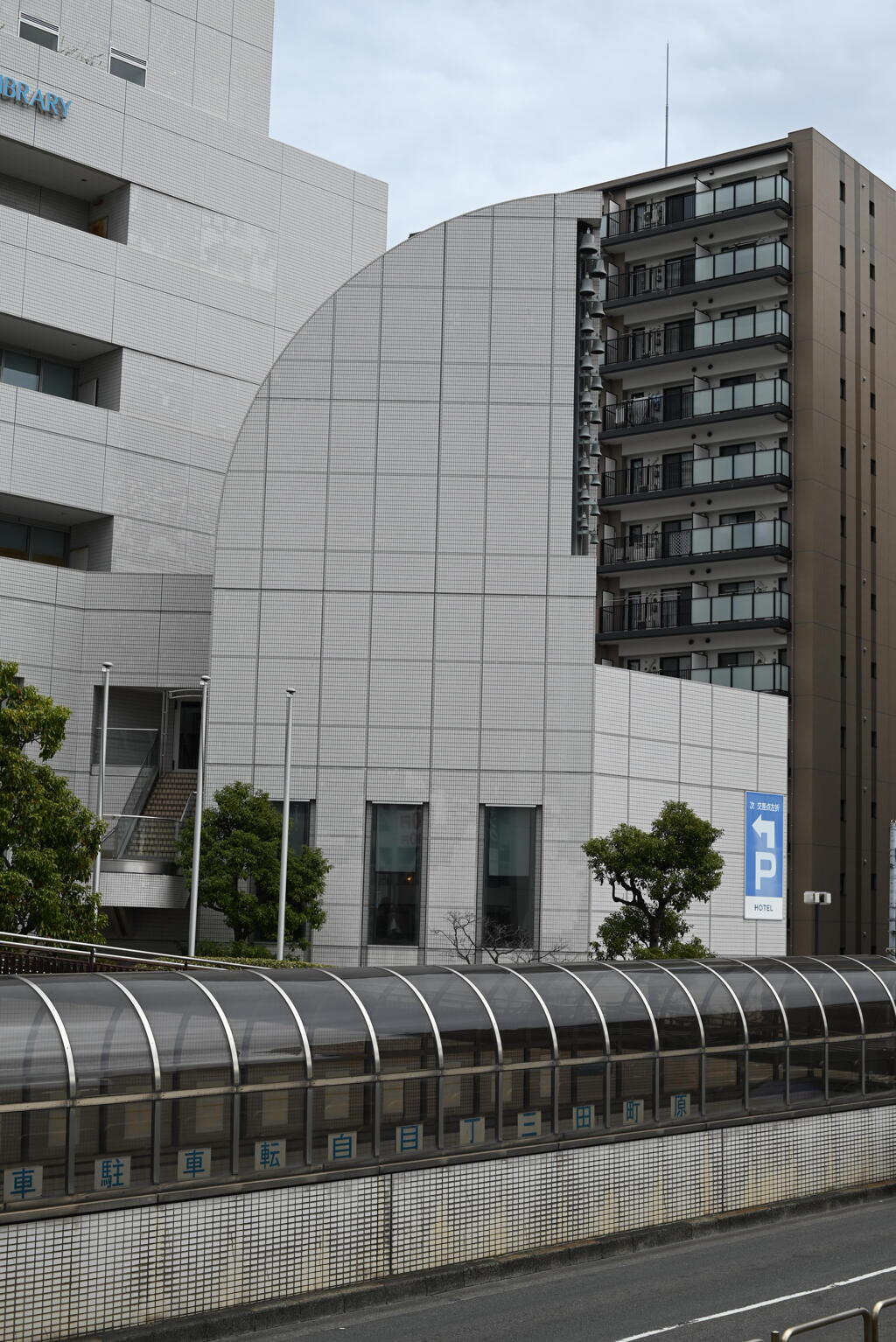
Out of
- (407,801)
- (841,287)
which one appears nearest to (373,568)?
(407,801)

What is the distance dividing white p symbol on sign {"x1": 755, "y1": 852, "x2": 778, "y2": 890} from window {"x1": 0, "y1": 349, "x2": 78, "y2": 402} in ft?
90.9

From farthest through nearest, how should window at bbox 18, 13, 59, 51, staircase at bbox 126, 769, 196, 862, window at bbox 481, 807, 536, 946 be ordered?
1. window at bbox 18, 13, 59, 51
2. staircase at bbox 126, 769, 196, 862
3. window at bbox 481, 807, 536, 946

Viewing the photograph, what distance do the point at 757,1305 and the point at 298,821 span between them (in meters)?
28.8

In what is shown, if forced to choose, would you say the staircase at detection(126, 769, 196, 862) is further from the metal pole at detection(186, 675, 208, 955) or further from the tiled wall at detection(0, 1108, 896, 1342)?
the tiled wall at detection(0, 1108, 896, 1342)

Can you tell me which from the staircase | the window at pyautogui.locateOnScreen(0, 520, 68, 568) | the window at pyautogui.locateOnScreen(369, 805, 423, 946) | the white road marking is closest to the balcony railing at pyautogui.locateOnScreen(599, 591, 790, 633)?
the window at pyautogui.locateOnScreen(369, 805, 423, 946)

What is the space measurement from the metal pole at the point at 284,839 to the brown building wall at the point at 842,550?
23582 millimetres

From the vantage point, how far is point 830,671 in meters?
58.3

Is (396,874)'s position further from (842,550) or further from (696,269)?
(696,269)

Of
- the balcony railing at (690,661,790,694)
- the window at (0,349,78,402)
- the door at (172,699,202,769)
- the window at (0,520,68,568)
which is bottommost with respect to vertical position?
the door at (172,699,202,769)

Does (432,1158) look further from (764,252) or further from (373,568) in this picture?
(764,252)

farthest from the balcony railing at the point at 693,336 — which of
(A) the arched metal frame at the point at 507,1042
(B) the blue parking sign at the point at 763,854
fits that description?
(A) the arched metal frame at the point at 507,1042

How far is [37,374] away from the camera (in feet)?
166

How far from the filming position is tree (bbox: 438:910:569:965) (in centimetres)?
4084

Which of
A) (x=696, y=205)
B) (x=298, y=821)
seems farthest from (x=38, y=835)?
(x=696, y=205)
